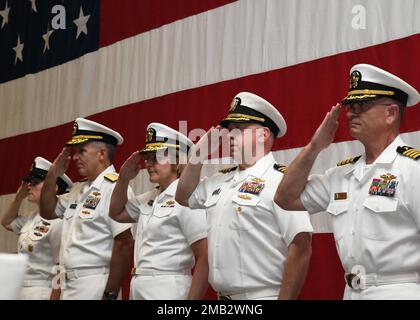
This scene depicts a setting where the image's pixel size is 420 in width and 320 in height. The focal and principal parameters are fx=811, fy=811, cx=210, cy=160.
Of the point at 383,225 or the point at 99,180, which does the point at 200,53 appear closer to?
the point at 99,180

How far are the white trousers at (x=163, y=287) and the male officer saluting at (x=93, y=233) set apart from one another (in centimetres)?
36

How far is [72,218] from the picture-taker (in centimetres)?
451

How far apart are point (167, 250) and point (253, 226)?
0.68m

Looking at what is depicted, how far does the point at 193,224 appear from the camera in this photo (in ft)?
12.6

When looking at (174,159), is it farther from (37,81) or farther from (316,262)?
(37,81)

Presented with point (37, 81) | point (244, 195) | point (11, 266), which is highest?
point (37, 81)

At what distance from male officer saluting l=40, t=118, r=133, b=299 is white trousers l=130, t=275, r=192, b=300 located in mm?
360

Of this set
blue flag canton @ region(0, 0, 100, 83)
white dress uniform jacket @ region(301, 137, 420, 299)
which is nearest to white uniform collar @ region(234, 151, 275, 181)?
white dress uniform jacket @ region(301, 137, 420, 299)

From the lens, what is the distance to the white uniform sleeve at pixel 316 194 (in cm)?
303

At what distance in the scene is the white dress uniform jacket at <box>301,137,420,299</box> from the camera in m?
2.68

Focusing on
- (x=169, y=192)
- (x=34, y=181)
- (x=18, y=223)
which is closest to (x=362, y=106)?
(x=169, y=192)
